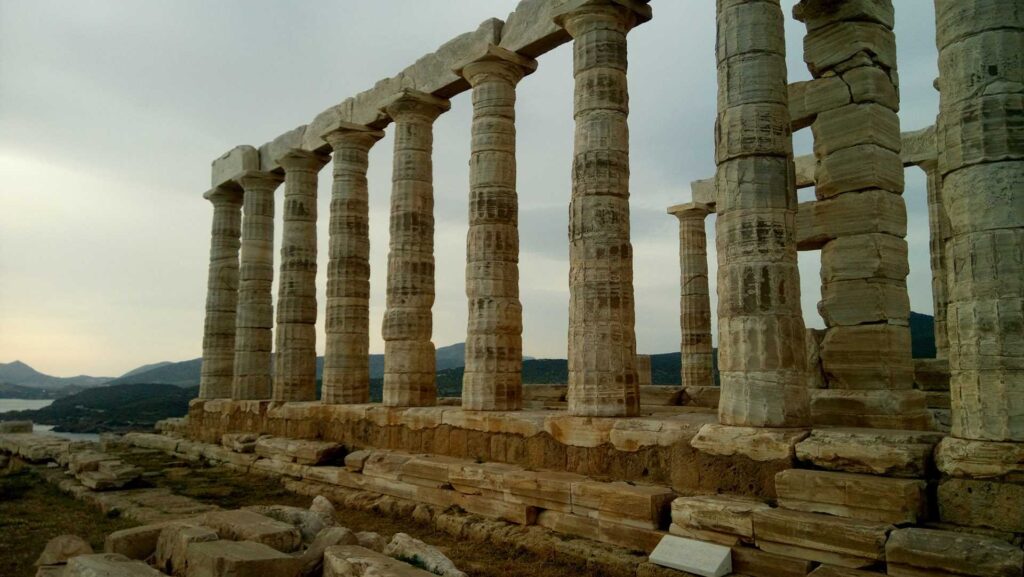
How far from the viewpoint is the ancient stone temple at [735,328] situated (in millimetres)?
7465

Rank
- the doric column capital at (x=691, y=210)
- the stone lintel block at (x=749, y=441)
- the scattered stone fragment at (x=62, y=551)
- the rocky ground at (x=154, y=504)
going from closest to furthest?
the scattered stone fragment at (x=62, y=551)
the stone lintel block at (x=749, y=441)
the rocky ground at (x=154, y=504)
the doric column capital at (x=691, y=210)

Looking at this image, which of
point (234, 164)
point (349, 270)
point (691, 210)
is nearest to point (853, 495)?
point (349, 270)

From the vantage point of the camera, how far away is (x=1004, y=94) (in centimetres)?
750

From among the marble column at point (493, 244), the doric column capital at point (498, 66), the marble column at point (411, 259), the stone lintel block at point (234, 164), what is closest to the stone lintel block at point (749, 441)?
the marble column at point (493, 244)

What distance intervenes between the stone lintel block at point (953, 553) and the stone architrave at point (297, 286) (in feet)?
53.4

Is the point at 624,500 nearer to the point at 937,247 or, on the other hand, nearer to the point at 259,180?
the point at 937,247

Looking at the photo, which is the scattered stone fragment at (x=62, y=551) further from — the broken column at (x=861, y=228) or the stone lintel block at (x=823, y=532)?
the broken column at (x=861, y=228)

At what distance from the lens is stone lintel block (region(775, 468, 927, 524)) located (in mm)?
7375

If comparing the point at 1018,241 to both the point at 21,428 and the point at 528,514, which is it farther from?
the point at 21,428

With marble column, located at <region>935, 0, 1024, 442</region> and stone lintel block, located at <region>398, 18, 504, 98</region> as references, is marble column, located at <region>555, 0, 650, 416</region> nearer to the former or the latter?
stone lintel block, located at <region>398, 18, 504, 98</region>

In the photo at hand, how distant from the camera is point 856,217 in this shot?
10961mm

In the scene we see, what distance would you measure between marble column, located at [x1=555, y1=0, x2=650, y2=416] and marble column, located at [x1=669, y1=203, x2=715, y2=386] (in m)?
11.0

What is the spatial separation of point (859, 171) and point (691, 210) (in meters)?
12.0

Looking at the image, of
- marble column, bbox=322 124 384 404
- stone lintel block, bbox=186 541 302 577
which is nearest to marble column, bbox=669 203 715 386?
marble column, bbox=322 124 384 404
